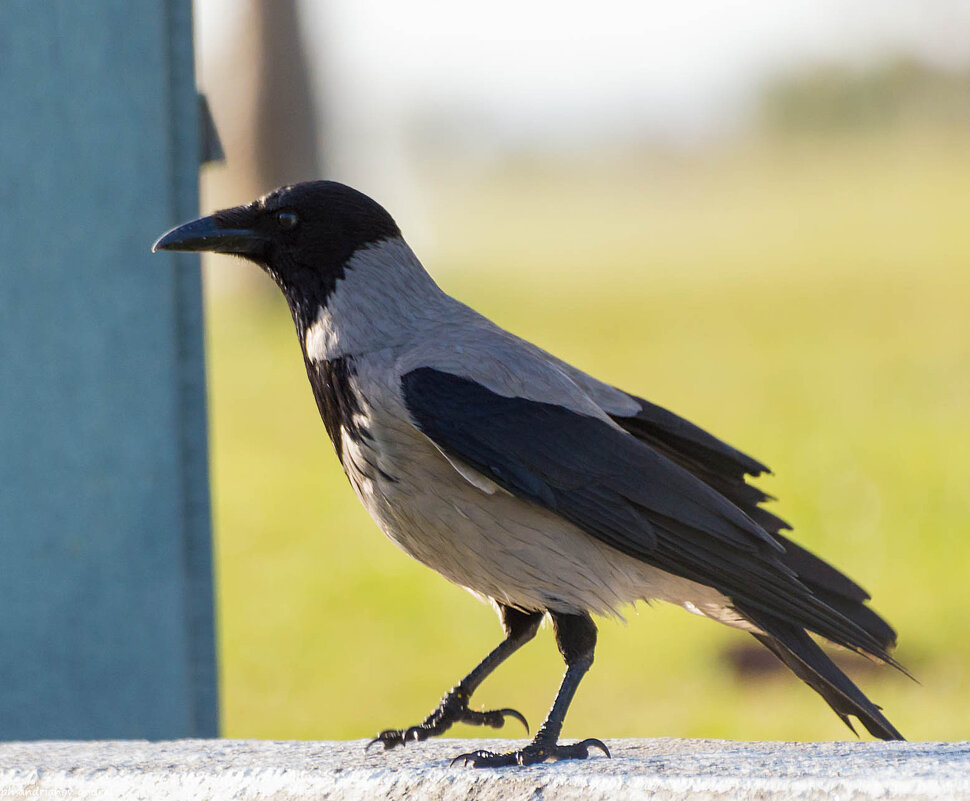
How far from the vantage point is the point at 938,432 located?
12.1 meters

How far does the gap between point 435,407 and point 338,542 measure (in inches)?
293

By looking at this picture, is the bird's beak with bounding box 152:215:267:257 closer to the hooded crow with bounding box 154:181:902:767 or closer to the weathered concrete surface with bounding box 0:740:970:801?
the hooded crow with bounding box 154:181:902:767

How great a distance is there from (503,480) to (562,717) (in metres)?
0.60

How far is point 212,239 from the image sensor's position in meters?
3.55

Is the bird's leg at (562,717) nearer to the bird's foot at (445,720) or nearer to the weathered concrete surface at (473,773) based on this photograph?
the weathered concrete surface at (473,773)

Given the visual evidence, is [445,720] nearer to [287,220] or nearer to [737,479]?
[737,479]

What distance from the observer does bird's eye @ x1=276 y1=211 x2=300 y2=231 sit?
358 centimetres

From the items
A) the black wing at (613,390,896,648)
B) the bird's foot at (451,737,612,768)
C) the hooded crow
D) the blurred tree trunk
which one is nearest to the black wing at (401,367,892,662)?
the hooded crow

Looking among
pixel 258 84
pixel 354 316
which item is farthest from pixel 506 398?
pixel 258 84

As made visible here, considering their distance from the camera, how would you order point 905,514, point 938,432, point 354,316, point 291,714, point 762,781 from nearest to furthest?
point 762,781
point 354,316
point 291,714
point 905,514
point 938,432

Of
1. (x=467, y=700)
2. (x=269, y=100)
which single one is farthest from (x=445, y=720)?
(x=269, y=100)

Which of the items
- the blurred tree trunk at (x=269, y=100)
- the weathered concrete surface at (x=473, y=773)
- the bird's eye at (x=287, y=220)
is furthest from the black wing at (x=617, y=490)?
the blurred tree trunk at (x=269, y=100)

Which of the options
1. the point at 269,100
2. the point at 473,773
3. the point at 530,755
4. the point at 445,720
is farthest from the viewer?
the point at 269,100

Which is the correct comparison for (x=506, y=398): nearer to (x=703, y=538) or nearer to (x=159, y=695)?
(x=703, y=538)
